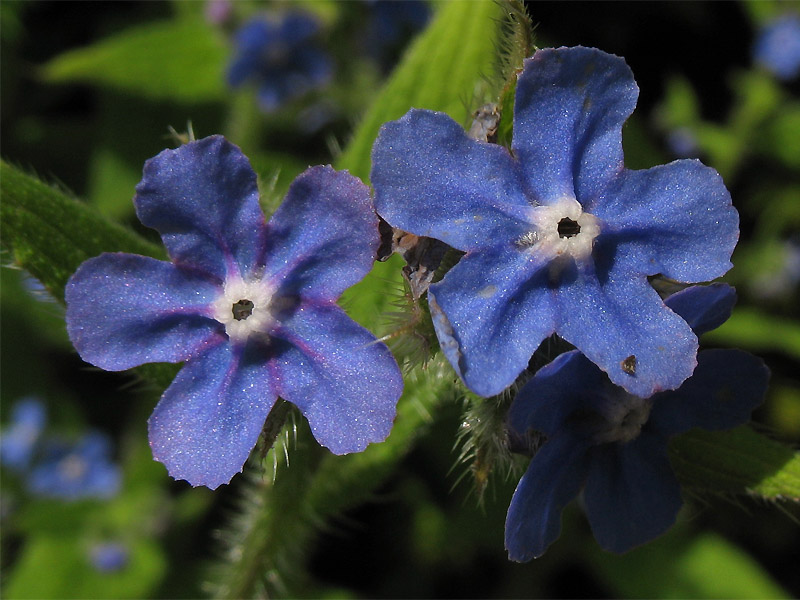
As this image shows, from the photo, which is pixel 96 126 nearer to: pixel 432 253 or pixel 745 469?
pixel 432 253

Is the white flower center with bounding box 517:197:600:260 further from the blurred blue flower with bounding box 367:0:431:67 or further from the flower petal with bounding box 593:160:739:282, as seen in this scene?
the blurred blue flower with bounding box 367:0:431:67

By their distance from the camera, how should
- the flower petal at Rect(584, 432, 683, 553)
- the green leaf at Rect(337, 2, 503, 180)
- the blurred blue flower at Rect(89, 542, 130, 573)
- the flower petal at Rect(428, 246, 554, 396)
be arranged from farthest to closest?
the blurred blue flower at Rect(89, 542, 130, 573) → the green leaf at Rect(337, 2, 503, 180) → the flower petal at Rect(584, 432, 683, 553) → the flower petal at Rect(428, 246, 554, 396)

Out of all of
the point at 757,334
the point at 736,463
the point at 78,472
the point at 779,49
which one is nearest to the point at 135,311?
the point at 736,463

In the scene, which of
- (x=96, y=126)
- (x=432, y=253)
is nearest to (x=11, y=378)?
(x=96, y=126)

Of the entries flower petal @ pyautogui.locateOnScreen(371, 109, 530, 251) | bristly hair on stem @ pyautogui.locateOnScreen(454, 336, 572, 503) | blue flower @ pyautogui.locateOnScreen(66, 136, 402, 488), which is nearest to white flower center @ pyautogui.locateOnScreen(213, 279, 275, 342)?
blue flower @ pyautogui.locateOnScreen(66, 136, 402, 488)

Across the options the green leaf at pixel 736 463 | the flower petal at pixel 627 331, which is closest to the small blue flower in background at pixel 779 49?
the green leaf at pixel 736 463

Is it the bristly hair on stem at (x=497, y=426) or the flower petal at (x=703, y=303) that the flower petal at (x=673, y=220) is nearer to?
the flower petal at (x=703, y=303)

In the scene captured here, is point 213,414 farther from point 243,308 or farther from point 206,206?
point 206,206
